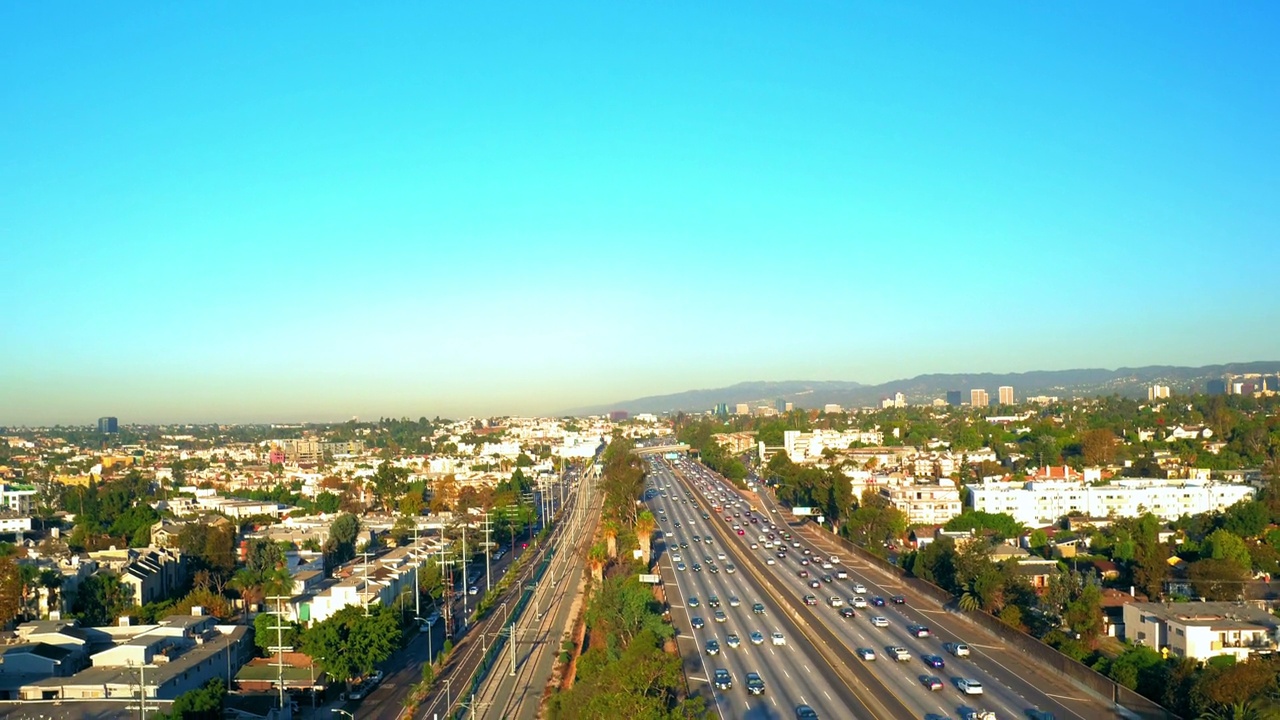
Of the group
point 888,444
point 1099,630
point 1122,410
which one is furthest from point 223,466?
point 1099,630

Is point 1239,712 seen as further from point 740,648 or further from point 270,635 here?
point 270,635

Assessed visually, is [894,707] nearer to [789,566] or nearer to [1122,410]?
[789,566]

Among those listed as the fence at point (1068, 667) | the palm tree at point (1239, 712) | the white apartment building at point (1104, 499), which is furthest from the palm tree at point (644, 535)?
the palm tree at point (1239, 712)

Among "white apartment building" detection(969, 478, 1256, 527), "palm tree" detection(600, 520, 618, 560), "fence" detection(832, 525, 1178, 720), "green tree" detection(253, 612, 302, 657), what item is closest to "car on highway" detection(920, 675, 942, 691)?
"fence" detection(832, 525, 1178, 720)

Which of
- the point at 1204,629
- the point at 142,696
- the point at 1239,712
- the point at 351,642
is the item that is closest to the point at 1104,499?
the point at 1204,629

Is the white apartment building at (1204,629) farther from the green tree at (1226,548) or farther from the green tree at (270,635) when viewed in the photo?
the green tree at (270,635)

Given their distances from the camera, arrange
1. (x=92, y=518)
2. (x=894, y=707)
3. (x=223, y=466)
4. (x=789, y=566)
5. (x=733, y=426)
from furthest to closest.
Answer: (x=733, y=426) < (x=223, y=466) < (x=92, y=518) < (x=789, y=566) < (x=894, y=707)
